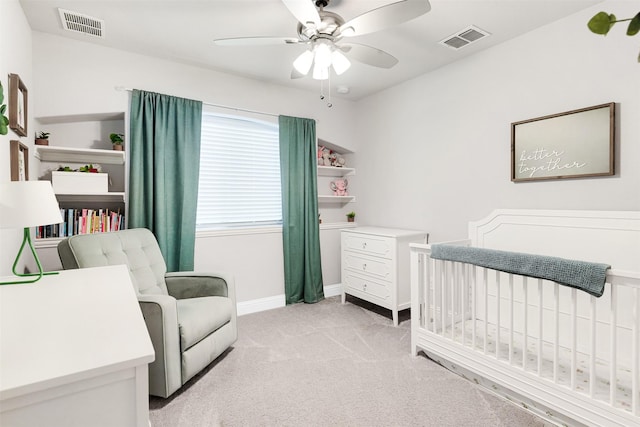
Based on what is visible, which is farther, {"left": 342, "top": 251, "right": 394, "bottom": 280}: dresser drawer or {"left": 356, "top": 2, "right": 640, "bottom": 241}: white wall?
{"left": 342, "top": 251, "right": 394, "bottom": 280}: dresser drawer

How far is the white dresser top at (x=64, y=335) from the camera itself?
62 cm

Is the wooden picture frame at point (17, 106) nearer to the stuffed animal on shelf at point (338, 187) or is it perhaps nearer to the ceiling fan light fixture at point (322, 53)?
the ceiling fan light fixture at point (322, 53)

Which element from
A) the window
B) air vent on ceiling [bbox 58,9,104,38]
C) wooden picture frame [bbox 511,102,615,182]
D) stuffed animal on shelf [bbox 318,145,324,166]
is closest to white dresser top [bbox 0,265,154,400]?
air vent on ceiling [bbox 58,9,104,38]

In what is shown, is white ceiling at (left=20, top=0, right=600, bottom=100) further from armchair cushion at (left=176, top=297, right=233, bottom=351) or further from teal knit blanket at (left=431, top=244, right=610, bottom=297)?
armchair cushion at (left=176, top=297, right=233, bottom=351)

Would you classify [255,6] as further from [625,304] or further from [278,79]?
[625,304]

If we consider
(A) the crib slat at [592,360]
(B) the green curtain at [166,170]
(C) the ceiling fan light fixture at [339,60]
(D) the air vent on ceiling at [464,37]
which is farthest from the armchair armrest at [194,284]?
(D) the air vent on ceiling at [464,37]

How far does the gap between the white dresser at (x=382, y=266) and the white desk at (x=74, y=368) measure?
2366mm

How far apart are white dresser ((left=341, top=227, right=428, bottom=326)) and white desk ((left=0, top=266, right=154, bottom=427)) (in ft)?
7.76

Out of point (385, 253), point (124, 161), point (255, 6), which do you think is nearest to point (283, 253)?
point (385, 253)

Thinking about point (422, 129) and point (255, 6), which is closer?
point (255, 6)

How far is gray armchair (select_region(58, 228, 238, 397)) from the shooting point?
1785mm

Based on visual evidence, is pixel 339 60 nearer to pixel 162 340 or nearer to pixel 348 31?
pixel 348 31

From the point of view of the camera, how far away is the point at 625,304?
182 cm

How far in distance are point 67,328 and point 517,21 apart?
3012 mm
